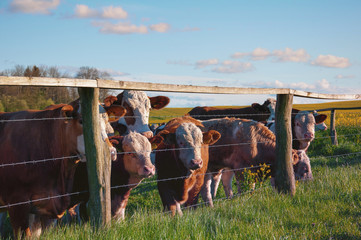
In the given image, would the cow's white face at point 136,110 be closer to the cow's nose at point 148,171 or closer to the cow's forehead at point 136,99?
the cow's forehead at point 136,99

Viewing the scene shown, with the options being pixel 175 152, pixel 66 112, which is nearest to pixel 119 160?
pixel 175 152

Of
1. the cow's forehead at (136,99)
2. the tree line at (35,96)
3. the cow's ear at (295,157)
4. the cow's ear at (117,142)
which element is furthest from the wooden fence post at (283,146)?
the tree line at (35,96)

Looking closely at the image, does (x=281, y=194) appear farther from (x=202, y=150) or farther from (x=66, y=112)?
(x=66, y=112)

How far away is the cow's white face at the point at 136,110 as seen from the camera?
7.46m

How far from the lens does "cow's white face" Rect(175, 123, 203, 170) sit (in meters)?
5.73

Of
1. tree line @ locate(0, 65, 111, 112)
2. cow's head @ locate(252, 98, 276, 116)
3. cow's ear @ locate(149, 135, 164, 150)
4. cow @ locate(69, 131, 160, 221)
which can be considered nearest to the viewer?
cow @ locate(69, 131, 160, 221)

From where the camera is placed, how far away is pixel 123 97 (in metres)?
7.99

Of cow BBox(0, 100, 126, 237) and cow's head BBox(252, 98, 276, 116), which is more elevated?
cow's head BBox(252, 98, 276, 116)

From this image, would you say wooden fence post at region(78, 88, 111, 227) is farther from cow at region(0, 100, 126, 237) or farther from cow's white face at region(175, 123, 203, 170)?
cow's white face at region(175, 123, 203, 170)

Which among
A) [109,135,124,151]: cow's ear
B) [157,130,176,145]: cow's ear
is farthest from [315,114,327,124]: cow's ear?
[109,135,124,151]: cow's ear

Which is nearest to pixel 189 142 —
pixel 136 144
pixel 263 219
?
pixel 136 144

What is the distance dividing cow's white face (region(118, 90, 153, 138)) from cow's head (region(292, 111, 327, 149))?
3634mm

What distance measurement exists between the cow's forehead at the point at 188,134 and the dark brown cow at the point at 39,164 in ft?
5.59

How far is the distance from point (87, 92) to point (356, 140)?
1466cm
